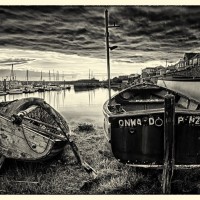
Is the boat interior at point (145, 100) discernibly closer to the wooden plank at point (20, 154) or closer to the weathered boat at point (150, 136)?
the weathered boat at point (150, 136)

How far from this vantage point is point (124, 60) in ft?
12.0

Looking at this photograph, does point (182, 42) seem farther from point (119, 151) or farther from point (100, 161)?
point (100, 161)

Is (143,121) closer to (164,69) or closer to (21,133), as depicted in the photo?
(164,69)

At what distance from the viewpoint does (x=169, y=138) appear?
279 cm

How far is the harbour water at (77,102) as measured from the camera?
3.72m

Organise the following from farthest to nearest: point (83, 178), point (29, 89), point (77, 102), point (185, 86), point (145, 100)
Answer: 1. point (145, 100)
2. point (185, 86)
3. point (29, 89)
4. point (77, 102)
5. point (83, 178)

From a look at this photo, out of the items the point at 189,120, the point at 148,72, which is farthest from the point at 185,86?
the point at 189,120

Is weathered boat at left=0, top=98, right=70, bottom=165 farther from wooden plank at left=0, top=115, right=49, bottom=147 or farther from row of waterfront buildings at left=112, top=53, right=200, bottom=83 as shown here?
row of waterfront buildings at left=112, top=53, right=200, bottom=83

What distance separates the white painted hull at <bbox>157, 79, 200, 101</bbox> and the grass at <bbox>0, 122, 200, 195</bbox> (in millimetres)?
1071

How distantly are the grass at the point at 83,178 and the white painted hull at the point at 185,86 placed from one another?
1.07m

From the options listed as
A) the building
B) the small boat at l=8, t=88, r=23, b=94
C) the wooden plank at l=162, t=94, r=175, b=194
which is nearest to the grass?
the wooden plank at l=162, t=94, r=175, b=194

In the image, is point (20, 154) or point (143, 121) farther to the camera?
point (20, 154)

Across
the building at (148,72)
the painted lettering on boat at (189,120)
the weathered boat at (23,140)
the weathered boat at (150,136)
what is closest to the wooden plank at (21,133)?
the weathered boat at (23,140)

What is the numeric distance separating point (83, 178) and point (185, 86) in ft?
6.46
